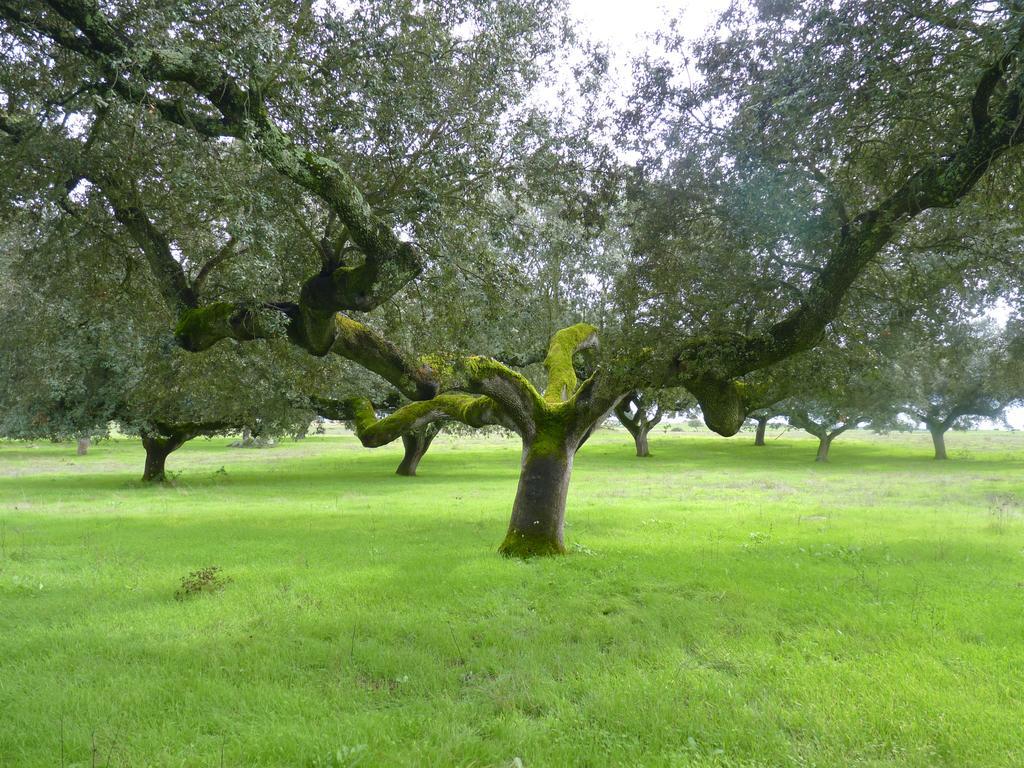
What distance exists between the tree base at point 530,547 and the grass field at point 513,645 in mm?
449

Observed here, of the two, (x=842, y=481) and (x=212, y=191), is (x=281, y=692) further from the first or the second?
(x=842, y=481)

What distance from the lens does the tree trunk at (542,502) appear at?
11.0m

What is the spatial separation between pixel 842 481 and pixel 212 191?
30.7 m

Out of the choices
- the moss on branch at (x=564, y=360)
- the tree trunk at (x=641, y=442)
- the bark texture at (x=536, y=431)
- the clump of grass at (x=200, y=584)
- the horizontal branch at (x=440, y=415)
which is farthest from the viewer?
the tree trunk at (x=641, y=442)

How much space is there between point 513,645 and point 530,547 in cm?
449

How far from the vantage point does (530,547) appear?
1100 cm

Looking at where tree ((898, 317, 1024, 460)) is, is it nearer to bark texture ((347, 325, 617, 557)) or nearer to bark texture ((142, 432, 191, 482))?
bark texture ((347, 325, 617, 557))

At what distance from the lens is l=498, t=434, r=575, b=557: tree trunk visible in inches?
432

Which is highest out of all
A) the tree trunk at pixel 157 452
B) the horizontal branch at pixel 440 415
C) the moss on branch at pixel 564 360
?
the moss on branch at pixel 564 360

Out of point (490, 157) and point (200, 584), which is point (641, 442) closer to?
point (490, 157)

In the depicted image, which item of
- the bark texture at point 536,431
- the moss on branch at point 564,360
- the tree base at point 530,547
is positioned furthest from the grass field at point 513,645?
the moss on branch at point 564,360

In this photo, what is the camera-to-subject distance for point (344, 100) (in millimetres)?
7727

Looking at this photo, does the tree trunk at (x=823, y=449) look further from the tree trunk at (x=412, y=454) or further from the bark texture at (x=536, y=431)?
the bark texture at (x=536, y=431)

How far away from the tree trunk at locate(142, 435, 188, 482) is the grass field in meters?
12.0
